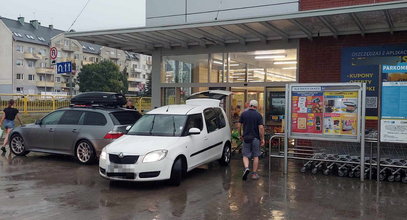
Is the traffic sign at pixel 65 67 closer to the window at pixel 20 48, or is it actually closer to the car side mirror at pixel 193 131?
the car side mirror at pixel 193 131

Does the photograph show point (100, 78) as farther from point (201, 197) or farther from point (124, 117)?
point (201, 197)

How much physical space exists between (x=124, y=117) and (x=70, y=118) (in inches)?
62.1

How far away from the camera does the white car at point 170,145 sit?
7.57 meters

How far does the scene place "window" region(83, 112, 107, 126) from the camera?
10.4 meters

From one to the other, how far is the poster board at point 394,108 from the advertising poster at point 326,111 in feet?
1.66

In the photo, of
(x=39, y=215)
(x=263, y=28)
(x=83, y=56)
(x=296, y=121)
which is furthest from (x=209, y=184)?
(x=83, y=56)

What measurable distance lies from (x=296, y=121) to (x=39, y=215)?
596 centimetres

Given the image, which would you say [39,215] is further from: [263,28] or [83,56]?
[83,56]

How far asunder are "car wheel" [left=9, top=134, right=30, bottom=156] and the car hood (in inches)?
194

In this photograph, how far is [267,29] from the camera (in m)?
11.1

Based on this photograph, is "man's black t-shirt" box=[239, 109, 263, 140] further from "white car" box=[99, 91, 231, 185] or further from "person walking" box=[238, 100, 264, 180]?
"white car" box=[99, 91, 231, 185]

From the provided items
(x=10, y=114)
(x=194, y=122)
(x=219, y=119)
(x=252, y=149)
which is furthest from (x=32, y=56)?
(x=252, y=149)

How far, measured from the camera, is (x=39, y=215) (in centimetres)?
597

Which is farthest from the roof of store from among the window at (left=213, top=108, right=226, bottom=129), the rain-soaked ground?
the rain-soaked ground
